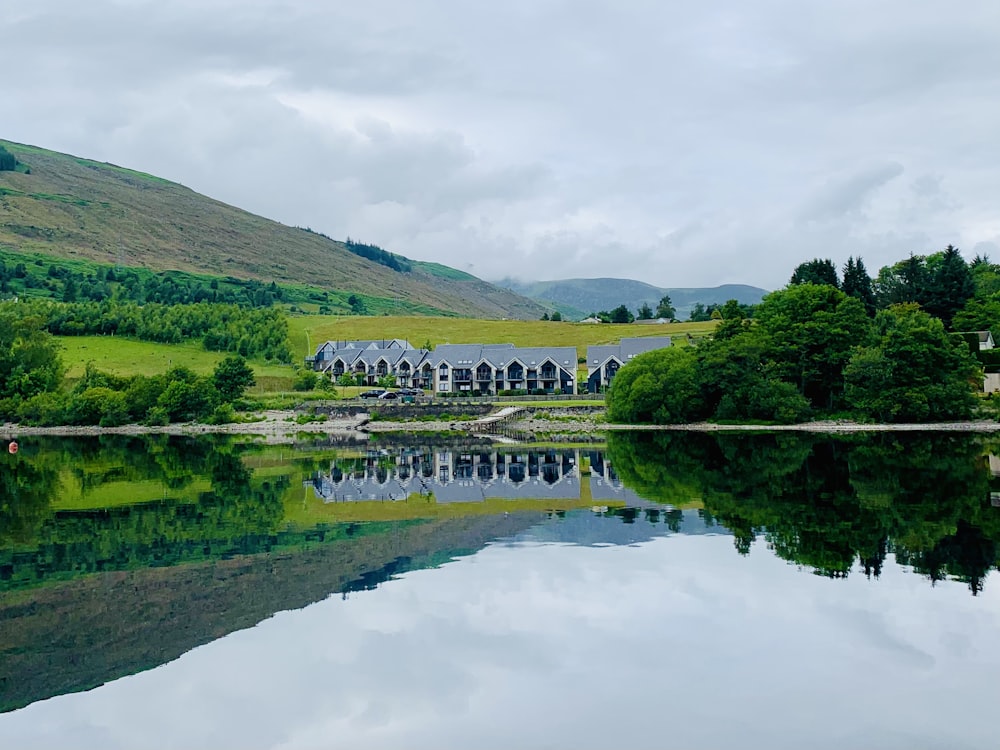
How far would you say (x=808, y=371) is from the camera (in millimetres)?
66000

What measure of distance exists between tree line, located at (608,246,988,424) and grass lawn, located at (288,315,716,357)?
122 ft

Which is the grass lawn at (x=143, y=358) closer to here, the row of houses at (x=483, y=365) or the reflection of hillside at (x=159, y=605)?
the row of houses at (x=483, y=365)

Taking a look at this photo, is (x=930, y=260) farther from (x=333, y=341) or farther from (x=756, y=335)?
(x=333, y=341)

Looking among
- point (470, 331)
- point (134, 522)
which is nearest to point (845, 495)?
Answer: point (134, 522)

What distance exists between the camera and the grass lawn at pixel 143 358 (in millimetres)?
94938

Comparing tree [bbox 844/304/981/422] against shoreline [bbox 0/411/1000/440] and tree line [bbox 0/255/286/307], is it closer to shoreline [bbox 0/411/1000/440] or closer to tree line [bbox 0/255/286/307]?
shoreline [bbox 0/411/1000/440]

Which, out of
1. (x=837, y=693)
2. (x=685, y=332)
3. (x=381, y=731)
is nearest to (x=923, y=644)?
(x=837, y=693)

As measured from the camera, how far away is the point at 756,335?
69.1 meters

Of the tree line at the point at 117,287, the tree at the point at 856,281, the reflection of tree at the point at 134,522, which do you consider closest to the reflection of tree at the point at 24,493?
the reflection of tree at the point at 134,522

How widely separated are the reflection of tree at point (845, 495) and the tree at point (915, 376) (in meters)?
9.85

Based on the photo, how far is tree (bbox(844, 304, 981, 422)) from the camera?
2361 inches

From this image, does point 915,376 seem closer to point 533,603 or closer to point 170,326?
point 533,603

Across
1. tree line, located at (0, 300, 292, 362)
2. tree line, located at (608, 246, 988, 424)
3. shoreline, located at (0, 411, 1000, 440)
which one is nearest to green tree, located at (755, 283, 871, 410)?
tree line, located at (608, 246, 988, 424)

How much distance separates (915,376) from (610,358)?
35723 mm
